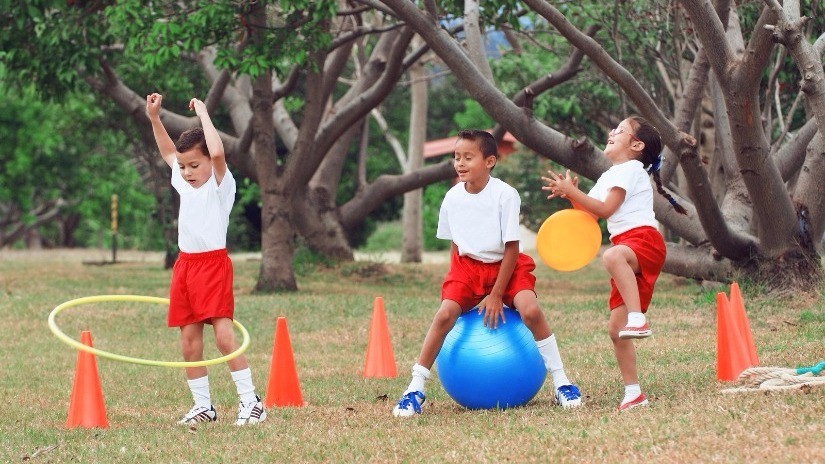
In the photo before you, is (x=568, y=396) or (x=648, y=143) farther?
(x=568, y=396)

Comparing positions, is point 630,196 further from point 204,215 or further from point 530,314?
point 204,215

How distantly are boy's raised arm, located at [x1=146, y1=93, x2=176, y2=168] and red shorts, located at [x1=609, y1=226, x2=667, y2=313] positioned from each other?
2.72m

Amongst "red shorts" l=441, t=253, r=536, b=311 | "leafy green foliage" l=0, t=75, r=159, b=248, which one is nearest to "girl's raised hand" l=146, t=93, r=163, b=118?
"red shorts" l=441, t=253, r=536, b=311

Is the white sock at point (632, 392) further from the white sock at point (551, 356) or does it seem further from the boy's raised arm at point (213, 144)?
the boy's raised arm at point (213, 144)

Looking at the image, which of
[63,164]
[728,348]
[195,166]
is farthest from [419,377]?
[63,164]

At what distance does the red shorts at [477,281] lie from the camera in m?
6.99

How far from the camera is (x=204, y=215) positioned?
695 cm

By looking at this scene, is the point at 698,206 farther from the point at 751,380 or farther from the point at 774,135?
the point at 774,135

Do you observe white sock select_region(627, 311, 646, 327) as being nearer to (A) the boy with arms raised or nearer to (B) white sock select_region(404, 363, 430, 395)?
(B) white sock select_region(404, 363, 430, 395)

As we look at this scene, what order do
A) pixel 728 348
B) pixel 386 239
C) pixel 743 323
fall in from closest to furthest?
pixel 728 348
pixel 743 323
pixel 386 239

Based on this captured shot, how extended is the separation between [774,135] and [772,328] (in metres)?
9.87

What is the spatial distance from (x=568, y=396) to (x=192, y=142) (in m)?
2.62

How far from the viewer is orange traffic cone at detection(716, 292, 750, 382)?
7902mm

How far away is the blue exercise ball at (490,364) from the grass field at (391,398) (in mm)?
153
